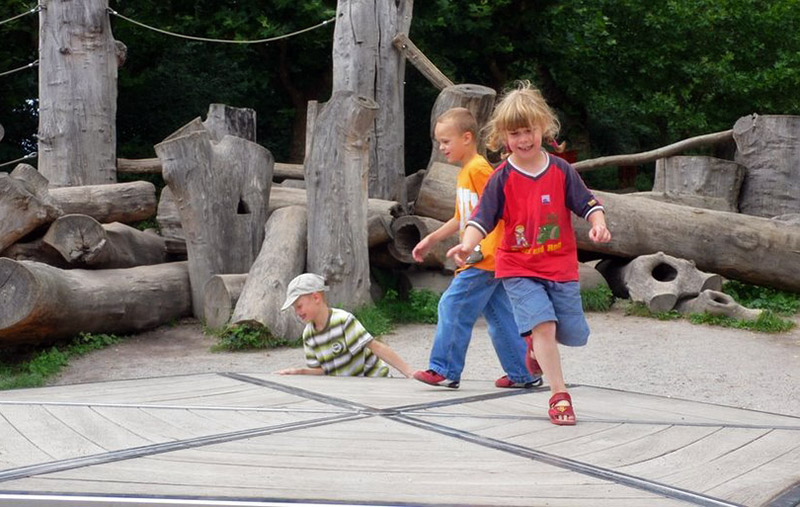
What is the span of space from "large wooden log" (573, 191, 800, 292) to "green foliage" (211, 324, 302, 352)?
344 cm

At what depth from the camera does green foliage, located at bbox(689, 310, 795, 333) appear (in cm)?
875

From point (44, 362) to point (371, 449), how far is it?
542 cm

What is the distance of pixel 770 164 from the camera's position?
437 inches

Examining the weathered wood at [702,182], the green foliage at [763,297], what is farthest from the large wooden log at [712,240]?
the weathered wood at [702,182]

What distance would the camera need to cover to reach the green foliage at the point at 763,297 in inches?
380

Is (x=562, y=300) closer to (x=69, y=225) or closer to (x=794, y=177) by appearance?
(x=69, y=225)

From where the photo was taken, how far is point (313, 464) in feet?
8.36

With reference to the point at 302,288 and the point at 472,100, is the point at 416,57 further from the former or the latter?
the point at 302,288

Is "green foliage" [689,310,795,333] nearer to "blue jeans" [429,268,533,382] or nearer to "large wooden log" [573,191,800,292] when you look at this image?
"large wooden log" [573,191,800,292]

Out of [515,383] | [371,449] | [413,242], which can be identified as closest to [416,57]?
[413,242]

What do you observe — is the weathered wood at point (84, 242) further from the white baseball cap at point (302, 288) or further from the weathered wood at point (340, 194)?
the white baseball cap at point (302, 288)

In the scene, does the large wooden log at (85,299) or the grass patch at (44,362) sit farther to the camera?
the large wooden log at (85,299)

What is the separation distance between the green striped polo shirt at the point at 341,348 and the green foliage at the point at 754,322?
4.66 metres

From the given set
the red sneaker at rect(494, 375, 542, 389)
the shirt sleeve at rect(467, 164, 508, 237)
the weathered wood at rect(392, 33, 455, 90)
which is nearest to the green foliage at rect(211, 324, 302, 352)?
the red sneaker at rect(494, 375, 542, 389)
